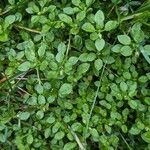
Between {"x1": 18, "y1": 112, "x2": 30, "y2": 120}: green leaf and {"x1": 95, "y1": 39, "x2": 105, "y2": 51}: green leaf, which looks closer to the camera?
{"x1": 95, "y1": 39, "x2": 105, "y2": 51}: green leaf

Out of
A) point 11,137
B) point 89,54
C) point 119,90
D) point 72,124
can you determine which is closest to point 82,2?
point 89,54

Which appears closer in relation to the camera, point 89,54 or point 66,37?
point 89,54

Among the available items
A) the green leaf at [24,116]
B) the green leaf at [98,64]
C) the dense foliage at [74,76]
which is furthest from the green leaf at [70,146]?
the green leaf at [98,64]

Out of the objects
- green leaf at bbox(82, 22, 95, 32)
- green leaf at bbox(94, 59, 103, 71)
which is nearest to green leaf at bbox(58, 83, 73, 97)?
green leaf at bbox(94, 59, 103, 71)

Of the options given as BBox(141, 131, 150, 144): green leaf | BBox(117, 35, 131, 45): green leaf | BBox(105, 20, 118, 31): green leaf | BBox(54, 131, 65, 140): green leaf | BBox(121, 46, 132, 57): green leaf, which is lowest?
BBox(54, 131, 65, 140): green leaf

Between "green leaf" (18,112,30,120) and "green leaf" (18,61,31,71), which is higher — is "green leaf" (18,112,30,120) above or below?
below

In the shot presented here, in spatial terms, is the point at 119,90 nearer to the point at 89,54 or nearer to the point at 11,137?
the point at 89,54

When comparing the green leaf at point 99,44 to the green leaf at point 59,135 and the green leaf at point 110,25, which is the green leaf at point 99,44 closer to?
the green leaf at point 110,25

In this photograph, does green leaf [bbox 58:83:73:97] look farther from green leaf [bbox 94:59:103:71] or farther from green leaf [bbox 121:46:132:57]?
green leaf [bbox 121:46:132:57]
